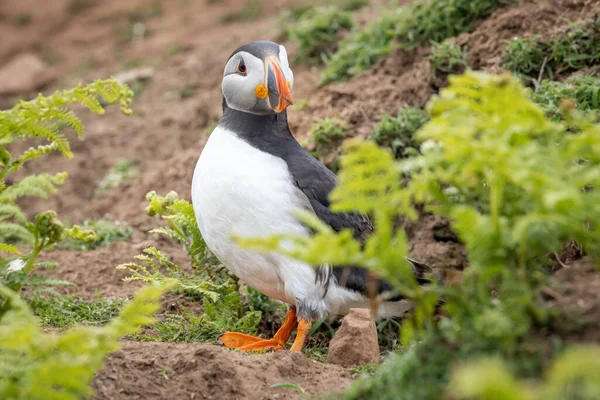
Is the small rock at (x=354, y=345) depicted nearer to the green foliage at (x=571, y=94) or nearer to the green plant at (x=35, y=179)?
the green plant at (x=35, y=179)

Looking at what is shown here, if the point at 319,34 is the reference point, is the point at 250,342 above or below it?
below

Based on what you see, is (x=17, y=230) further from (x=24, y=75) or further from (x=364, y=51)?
(x=24, y=75)

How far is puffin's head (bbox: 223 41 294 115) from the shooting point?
4762 mm

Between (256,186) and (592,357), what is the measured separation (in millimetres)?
2869

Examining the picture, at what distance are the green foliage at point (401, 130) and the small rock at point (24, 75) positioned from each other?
6604 mm

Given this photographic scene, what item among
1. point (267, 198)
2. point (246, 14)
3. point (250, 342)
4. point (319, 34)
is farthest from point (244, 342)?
point (246, 14)

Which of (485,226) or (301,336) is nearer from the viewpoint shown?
(485,226)

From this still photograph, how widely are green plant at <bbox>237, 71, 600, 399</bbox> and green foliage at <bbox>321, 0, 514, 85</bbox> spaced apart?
13.7 feet

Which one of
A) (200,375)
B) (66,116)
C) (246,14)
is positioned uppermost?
(66,116)

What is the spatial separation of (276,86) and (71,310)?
6.48ft

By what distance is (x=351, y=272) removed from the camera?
4.92m

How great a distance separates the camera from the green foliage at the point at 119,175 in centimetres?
827

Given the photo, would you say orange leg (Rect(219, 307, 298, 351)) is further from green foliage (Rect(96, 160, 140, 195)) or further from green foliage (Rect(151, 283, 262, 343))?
green foliage (Rect(96, 160, 140, 195))

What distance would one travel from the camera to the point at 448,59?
663 centimetres
